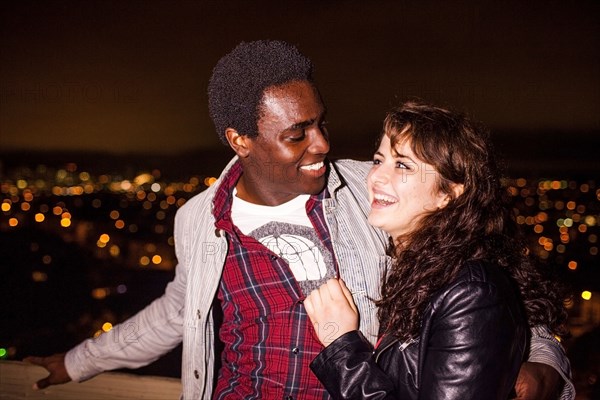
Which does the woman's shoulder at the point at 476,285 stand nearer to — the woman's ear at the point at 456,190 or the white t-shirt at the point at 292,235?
the woman's ear at the point at 456,190

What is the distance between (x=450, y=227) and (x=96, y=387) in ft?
7.33

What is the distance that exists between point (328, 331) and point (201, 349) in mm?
899

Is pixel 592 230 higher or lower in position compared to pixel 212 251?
lower

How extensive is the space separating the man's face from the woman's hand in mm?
647

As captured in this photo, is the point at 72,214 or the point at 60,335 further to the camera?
the point at 72,214

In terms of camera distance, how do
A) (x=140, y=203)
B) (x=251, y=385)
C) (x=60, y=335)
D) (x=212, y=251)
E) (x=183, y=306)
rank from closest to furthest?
1. (x=251, y=385)
2. (x=212, y=251)
3. (x=183, y=306)
4. (x=60, y=335)
5. (x=140, y=203)

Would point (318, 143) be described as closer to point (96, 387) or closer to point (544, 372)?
point (544, 372)

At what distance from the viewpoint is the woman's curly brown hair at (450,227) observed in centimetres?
165

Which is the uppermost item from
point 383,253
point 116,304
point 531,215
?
point 383,253

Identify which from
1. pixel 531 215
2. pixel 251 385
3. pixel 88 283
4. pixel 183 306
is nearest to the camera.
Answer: pixel 251 385

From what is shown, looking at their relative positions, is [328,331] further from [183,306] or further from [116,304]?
[116,304]

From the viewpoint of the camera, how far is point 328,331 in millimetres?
1795

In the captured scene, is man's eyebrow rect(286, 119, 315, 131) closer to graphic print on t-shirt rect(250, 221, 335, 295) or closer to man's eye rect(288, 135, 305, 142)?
man's eye rect(288, 135, 305, 142)

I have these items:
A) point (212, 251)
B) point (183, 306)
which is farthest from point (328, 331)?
point (183, 306)
